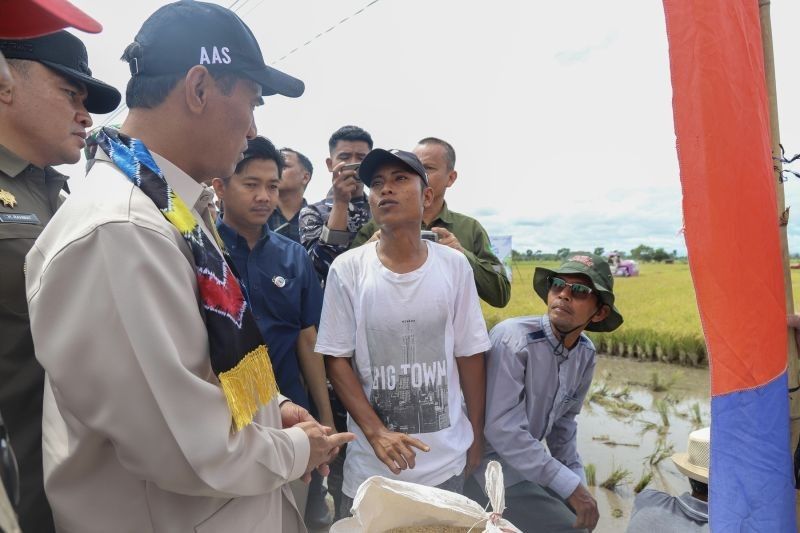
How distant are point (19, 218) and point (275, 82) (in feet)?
2.57

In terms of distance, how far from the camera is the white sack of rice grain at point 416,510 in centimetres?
155

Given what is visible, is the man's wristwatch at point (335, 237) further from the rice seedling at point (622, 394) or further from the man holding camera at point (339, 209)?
the rice seedling at point (622, 394)

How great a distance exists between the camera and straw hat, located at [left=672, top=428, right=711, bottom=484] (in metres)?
2.23

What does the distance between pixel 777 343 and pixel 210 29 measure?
6.04ft

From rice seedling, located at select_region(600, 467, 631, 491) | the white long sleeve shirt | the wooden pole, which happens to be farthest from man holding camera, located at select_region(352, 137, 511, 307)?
rice seedling, located at select_region(600, 467, 631, 491)

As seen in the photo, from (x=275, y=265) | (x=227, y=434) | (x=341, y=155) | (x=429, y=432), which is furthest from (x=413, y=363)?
(x=341, y=155)

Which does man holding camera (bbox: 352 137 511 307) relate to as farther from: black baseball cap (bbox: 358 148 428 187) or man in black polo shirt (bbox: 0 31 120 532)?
man in black polo shirt (bbox: 0 31 120 532)

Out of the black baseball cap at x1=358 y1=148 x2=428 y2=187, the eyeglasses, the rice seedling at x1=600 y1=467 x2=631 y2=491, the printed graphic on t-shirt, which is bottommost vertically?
the rice seedling at x1=600 y1=467 x2=631 y2=491

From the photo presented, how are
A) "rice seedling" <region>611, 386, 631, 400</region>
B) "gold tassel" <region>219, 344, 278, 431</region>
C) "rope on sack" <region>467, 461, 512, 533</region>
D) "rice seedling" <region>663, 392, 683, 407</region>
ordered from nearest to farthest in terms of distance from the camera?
"gold tassel" <region>219, 344, 278, 431</region> < "rope on sack" <region>467, 461, 512, 533</region> < "rice seedling" <region>663, 392, 683, 407</region> < "rice seedling" <region>611, 386, 631, 400</region>

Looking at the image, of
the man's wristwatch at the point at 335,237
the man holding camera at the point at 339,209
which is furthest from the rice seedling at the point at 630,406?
the man's wristwatch at the point at 335,237

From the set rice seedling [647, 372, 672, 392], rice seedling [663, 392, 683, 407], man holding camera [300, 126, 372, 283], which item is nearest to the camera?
man holding camera [300, 126, 372, 283]

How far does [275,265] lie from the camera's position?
9.05ft

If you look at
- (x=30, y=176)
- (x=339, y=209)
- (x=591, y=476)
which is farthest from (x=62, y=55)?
(x=591, y=476)

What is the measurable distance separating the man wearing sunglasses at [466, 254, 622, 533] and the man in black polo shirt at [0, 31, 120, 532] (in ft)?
5.95
